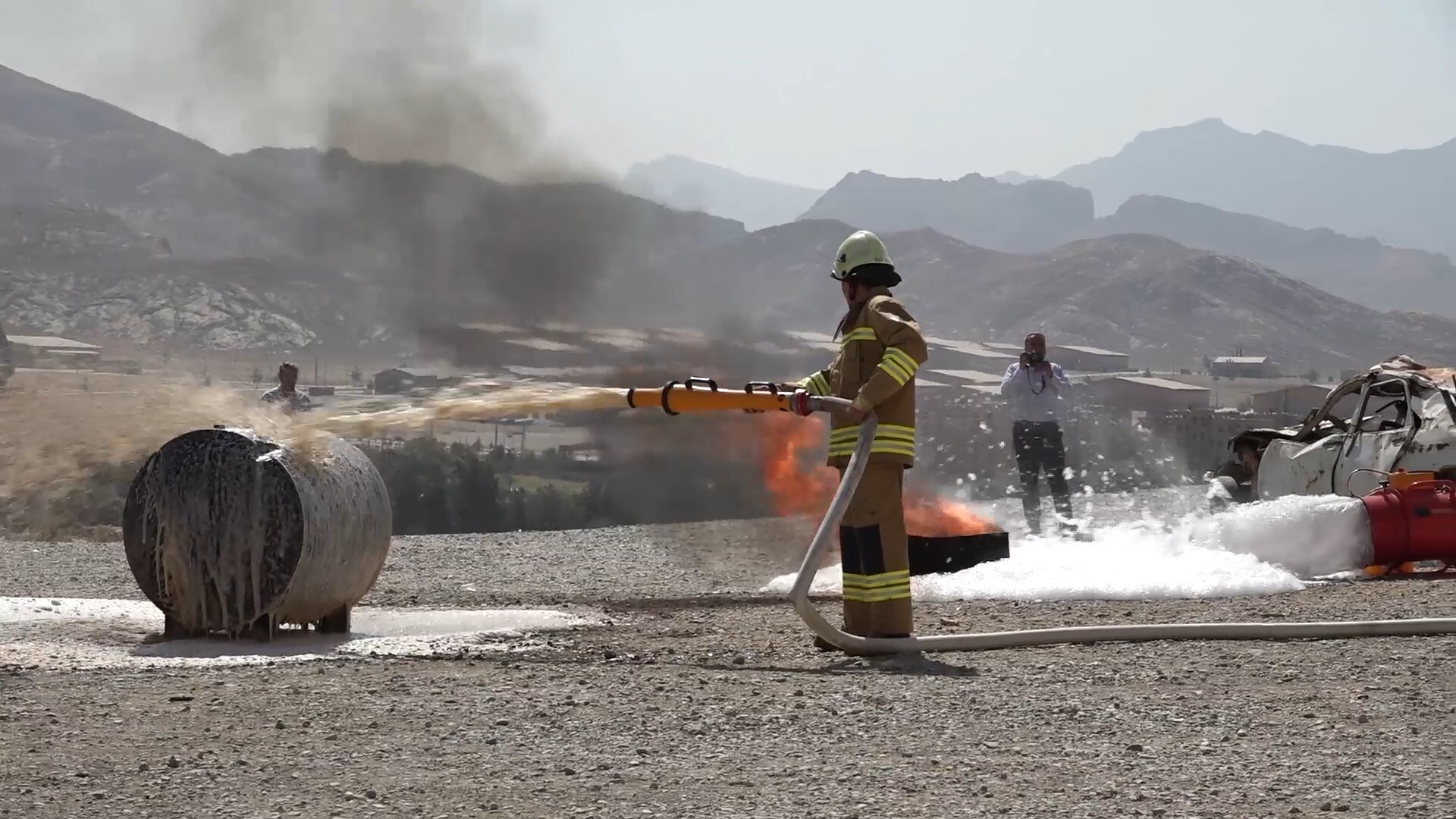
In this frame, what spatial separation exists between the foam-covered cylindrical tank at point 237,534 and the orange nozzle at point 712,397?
2.02 meters

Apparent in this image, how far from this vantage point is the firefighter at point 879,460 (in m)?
8.60

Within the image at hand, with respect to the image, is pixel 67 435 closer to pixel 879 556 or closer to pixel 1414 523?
pixel 879 556

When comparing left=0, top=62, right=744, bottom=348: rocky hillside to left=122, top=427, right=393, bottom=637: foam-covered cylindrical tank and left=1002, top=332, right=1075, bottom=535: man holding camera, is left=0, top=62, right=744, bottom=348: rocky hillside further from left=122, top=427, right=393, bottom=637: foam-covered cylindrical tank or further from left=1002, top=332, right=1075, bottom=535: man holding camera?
left=122, top=427, right=393, bottom=637: foam-covered cylindrical tank

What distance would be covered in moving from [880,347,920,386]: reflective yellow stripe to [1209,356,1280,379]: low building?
375 ft

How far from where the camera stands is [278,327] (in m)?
90.8

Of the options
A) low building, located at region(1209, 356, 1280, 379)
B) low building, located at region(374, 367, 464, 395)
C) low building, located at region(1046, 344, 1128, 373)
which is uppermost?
low building, located at region(1046, 344, 1128, 373)

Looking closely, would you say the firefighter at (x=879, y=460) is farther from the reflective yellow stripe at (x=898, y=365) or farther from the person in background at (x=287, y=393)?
the person in background at (x=287, y=393)

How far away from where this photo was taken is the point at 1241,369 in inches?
4820

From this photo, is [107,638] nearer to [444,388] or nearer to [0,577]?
[444,388]

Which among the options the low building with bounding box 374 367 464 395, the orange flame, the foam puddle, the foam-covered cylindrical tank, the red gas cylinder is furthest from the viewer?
the orange flame

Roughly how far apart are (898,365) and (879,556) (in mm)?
1048

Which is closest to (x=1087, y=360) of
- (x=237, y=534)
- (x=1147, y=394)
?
(x=1147, y=394)

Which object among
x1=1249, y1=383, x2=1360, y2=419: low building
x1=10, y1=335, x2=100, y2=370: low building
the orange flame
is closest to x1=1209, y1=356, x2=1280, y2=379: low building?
x1=1249, y1=383, x2=1360, y2=419: low building

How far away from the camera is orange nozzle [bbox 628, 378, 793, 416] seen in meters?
9.03
